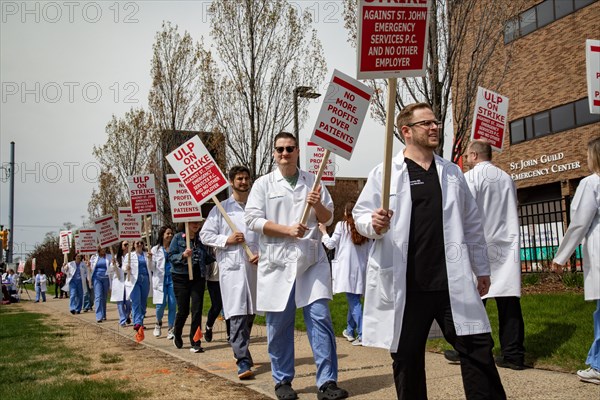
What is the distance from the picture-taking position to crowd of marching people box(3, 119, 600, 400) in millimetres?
3988

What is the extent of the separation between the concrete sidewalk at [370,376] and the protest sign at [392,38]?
267 centimetres

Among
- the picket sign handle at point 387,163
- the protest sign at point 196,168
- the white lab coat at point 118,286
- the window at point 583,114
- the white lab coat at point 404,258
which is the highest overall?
the window at point 583,114

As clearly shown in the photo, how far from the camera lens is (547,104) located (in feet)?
90.5

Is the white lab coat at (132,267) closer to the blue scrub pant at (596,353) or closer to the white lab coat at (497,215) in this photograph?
the white lab coat at (497,215)

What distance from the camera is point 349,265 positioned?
9367 millimetres

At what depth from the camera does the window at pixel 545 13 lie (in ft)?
89.1

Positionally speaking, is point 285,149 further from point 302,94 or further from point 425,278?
point 302,94

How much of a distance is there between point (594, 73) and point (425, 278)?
4503mm

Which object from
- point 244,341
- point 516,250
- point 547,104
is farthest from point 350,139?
point 547,104

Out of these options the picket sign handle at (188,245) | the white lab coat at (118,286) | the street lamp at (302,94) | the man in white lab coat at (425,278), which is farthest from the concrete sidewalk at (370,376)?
the street lamp at (302,94)

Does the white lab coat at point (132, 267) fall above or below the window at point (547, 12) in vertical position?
below

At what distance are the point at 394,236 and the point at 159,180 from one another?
23.8m

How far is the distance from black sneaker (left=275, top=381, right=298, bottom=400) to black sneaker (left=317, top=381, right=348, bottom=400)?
0.24m

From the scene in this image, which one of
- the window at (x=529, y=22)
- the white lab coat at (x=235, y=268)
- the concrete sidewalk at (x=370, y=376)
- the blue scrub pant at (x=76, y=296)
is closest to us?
the concrete sidewalk at (x=370, y=376)
